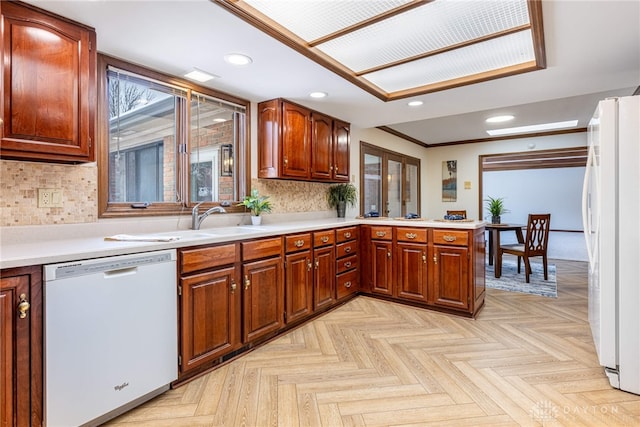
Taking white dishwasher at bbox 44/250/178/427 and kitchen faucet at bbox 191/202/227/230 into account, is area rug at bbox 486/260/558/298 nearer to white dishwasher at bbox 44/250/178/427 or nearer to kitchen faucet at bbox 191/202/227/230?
kitchen faucet at bbox 191/202/227/230

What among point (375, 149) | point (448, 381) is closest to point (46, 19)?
point (448, 381)

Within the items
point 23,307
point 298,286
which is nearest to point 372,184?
point 298,286

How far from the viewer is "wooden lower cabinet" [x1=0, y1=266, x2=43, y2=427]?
51.5 inches

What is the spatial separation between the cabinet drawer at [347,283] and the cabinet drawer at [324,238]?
415mm

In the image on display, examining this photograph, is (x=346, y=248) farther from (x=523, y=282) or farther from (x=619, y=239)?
(x=523, y=282)

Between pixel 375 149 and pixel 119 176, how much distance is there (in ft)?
12.3

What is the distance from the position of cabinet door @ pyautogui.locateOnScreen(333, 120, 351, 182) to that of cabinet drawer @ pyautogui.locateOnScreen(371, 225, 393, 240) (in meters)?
0.79

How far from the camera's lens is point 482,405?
178 cm

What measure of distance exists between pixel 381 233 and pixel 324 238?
765 millimetres

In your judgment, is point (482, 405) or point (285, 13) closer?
point (482, 405)

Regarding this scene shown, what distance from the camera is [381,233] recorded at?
357cm

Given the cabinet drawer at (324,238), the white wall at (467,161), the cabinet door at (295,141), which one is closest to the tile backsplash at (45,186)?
the cabinet door at (295,141)

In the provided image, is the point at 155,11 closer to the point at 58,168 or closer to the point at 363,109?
the point at 58,168

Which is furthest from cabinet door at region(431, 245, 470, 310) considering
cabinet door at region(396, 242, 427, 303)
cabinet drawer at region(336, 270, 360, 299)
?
cabinet drawer at region(336, 270, 360, 299)
